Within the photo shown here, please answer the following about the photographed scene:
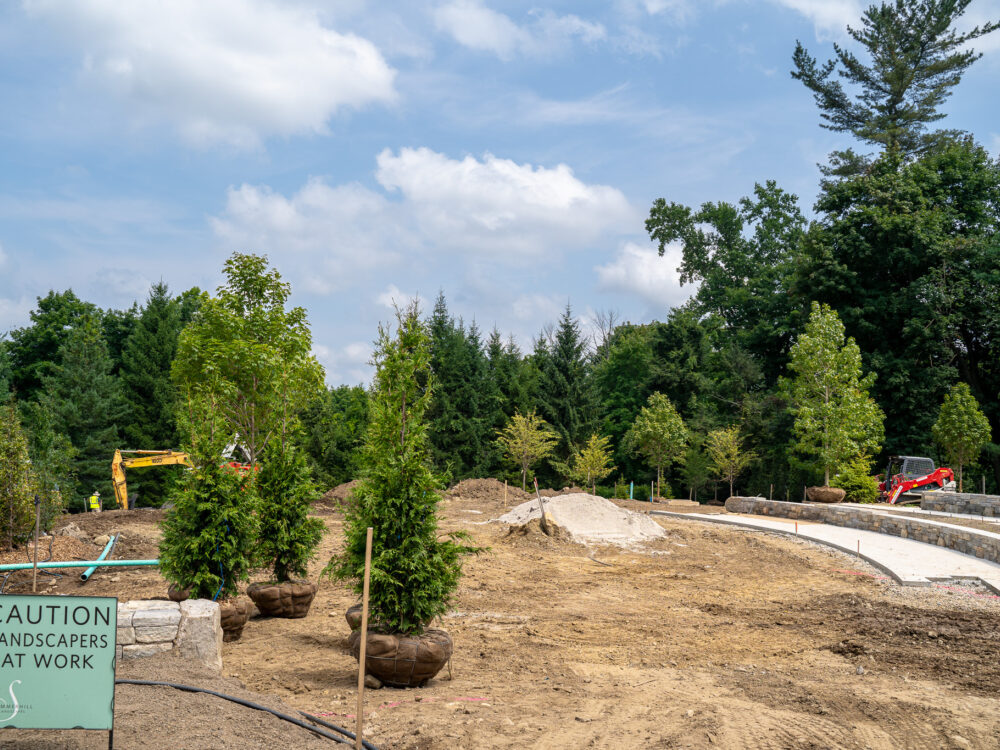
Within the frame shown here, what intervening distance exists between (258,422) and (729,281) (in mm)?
42757

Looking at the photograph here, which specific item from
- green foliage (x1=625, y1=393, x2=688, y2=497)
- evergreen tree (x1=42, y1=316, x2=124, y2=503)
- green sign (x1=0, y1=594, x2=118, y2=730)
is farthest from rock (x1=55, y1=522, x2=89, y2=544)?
green foliage (x1=625, y1=393, x2=688, y2=497)

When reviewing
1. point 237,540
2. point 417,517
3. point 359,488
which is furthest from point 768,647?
point 237,540

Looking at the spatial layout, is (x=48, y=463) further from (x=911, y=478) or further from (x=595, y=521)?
(x=911, y=478)

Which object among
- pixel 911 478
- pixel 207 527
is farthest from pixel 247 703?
pixel 911 478

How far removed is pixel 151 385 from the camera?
3775cm

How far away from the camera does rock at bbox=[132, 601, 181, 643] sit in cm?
676

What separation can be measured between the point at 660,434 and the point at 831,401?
8578mm

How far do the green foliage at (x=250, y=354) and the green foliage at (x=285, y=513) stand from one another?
407 cm

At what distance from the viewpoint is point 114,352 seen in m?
46.1

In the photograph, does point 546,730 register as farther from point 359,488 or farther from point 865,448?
point 865,448

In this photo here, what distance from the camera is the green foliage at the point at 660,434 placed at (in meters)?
35.2

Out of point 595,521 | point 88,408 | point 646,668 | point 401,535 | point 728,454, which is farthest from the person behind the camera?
point 728,454

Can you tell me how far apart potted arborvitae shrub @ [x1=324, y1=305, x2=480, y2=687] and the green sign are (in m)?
2.60

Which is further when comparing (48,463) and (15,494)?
(48,463)
